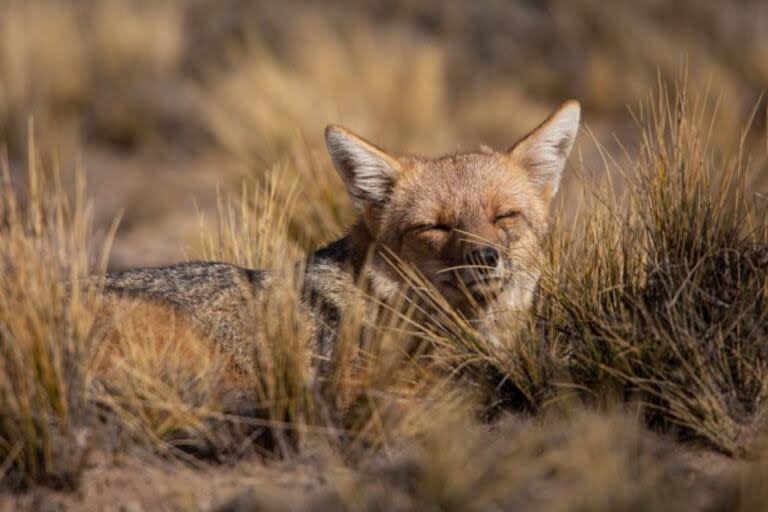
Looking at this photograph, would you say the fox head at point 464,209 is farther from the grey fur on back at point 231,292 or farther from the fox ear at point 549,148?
the grey fur on back at point 231,292

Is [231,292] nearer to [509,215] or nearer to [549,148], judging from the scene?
[509,215]

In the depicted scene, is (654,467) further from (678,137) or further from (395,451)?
(678,137)

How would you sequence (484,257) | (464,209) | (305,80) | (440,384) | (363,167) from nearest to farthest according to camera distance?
1. (440,384)
2. (484,257)
3. (464,209)
4. (363,167)
5. (305,80)

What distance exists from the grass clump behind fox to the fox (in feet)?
0.54

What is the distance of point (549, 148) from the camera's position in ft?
15.0

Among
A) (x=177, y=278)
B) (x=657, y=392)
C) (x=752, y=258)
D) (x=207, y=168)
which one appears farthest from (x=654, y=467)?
(x=207, y=168)

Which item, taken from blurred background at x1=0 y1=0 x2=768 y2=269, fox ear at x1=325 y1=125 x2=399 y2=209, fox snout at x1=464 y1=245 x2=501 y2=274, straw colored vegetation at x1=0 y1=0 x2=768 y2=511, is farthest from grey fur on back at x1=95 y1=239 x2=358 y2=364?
blurred background at x1=0 y1=0 x2=768 y2=269

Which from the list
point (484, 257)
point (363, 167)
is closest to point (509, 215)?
point (484, 257)

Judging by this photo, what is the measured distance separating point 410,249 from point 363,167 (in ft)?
1.59

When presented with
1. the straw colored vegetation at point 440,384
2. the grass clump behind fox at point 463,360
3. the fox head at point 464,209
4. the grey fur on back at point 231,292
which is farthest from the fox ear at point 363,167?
the grass clump behind fox at point 463,360

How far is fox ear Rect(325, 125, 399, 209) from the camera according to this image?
14.6 ft

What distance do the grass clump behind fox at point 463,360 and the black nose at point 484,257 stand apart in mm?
214

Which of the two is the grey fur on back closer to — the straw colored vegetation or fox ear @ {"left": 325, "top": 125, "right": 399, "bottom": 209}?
the straw colored vegetation

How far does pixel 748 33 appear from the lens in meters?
12.2
